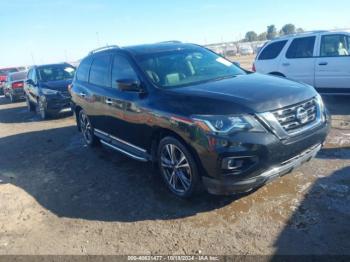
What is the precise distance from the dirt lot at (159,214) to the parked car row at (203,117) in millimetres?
364

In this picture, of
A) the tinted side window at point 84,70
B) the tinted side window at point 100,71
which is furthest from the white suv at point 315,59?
the tinted side window at point 100,71

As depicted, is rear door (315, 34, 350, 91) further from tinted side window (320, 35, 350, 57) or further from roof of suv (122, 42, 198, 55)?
roof of suv (122, 42, 198, 55)

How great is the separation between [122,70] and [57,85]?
6816mm

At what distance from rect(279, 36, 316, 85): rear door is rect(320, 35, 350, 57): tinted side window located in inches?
9.6

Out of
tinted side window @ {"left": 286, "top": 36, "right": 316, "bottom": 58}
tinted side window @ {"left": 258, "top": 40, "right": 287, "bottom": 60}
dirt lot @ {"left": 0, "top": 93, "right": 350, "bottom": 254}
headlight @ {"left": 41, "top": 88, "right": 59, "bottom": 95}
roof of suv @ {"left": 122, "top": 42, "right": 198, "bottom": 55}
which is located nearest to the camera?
dirt lot @ {"left": 0, "top": 93, "right": 350, "bottom": 254}

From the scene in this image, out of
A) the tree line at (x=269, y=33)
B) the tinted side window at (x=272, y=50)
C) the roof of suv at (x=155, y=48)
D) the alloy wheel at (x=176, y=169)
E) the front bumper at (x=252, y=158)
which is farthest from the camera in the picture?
the tree line at (x=269, y=33)

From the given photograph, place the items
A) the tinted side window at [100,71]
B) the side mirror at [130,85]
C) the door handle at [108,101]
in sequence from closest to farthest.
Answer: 1. the side mirror at [130,85]
2. the door handle at [108,101]
3. the tinted side window at [100,71]

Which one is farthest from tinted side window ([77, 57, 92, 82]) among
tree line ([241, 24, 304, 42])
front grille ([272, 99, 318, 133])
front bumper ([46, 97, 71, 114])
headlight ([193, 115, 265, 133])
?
tree line ([241, 24, 304, 42])

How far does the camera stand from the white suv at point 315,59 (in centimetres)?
856

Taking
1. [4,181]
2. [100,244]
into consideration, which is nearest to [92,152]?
[4,181]

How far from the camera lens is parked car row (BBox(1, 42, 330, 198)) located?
366 cm

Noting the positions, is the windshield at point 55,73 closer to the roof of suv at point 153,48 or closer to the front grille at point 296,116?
the roof of suv at point 153,48

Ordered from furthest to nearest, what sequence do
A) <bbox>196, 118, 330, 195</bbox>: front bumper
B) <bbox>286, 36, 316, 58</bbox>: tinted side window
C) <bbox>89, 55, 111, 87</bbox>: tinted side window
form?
<bbox>286, 36, 316, 58</bbox>: tinted side window → <bbox>89, 55, 111, 87</bbox>: tinted side window → <bbox>196, 118, 330, 195</bbox>: front bumper

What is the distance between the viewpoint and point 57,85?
11375 mm
